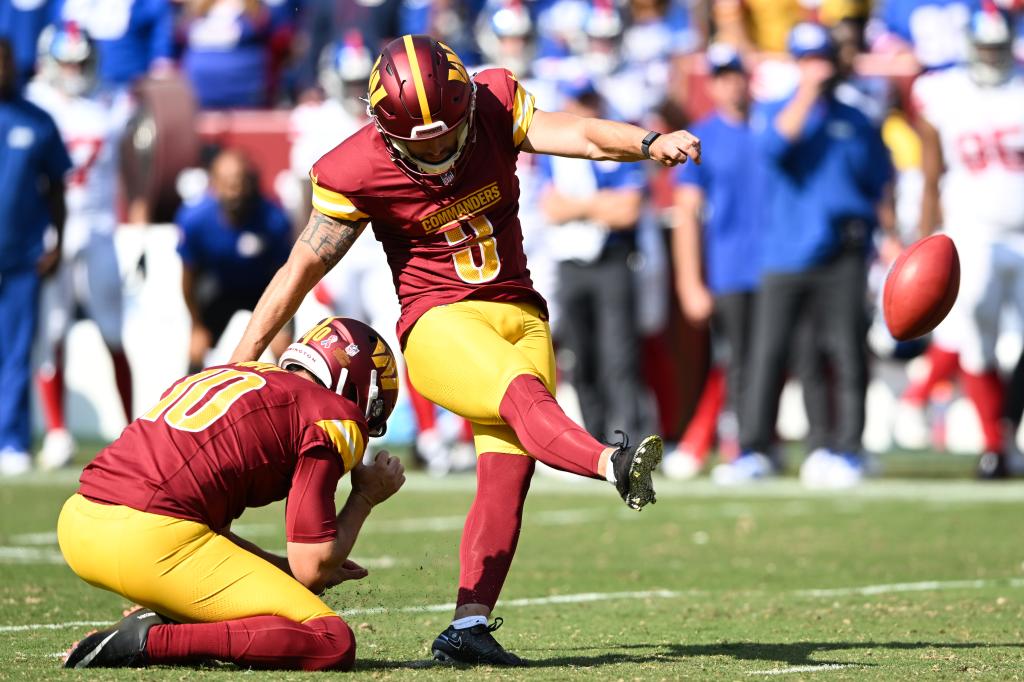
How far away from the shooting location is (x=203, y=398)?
559cm

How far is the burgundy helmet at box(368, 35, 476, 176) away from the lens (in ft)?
18.9

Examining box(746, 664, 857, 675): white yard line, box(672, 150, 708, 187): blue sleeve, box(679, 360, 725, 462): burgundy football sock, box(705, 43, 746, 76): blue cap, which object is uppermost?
box(705, 43, 746, 76): blue cap

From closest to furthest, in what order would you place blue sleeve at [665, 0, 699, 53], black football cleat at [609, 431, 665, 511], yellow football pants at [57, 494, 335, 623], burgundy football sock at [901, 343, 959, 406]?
black football cleat at [609, 431, 665, 511], yellow football pants at [57, 494, 335, 623], burgundy football sock at [901, 343, 959, 406], blue sleeve at [665, 0, 699, 53]

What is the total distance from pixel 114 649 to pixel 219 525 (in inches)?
18.1

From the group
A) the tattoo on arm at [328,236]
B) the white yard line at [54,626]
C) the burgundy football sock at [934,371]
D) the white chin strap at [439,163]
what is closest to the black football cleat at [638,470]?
the white chin strap at [439,163]

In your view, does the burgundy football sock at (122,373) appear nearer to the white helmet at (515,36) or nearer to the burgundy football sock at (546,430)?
the white helmet at (515,36)

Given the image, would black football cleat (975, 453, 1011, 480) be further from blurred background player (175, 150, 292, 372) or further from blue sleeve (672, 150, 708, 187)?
blurred background player (175, 150, 292, 372)

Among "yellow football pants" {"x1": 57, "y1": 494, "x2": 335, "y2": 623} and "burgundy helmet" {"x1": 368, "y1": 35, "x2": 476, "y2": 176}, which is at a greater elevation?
"burgundy helmet" {"x1": 368, "y1": 35, "x2": 476, "y2": 176}

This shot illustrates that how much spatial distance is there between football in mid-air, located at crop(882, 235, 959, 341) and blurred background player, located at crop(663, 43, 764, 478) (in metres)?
5.87

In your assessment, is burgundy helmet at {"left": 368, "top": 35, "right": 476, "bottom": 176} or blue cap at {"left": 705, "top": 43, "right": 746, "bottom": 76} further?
blue cap at {"left": 705, "top": 43, "right": 746, "bottom": 76}

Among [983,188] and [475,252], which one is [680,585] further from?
[983,188]

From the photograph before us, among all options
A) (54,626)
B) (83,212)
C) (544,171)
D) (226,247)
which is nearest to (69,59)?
(83,212)

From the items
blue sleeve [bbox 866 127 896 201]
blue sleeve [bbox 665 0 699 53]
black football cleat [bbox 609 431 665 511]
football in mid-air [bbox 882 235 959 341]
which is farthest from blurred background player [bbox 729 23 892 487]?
black football cleat [bbox 609 431 665 511]

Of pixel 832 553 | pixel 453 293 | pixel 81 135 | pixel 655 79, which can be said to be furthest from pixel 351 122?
pixel 453 293
